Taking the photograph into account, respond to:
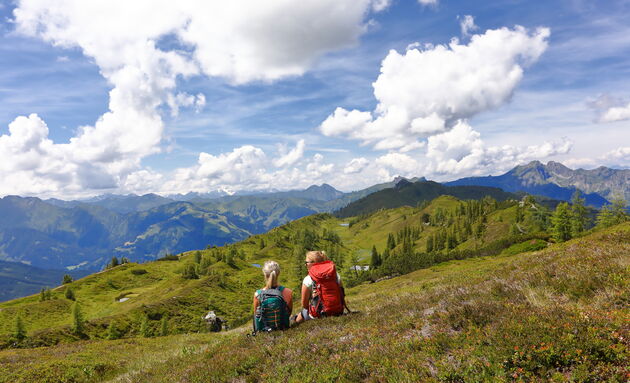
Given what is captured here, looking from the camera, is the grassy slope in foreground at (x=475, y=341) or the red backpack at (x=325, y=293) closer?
the grassy slope in foreground at (x=475, y=341)

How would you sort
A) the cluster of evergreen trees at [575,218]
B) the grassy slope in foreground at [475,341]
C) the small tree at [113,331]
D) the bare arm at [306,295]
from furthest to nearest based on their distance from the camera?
the cluster of evergreen trees at [575,218] < the small tree at [113,331] < the bare arm at [306,295] < the grassy slope in foreground at [475,341]

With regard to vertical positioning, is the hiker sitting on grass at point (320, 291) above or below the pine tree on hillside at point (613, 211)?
above

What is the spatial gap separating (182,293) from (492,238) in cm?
14755

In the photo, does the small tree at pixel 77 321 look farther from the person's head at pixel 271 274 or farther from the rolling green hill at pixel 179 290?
the person's head at pixel 271 274

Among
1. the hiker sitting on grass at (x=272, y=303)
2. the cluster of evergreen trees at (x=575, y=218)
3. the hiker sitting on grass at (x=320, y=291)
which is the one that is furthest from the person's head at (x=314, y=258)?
the cluster of evergreen trees at (x=575, y=218)

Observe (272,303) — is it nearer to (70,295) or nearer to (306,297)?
(306,297)

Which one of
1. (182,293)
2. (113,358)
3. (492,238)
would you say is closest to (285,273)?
(182,293)

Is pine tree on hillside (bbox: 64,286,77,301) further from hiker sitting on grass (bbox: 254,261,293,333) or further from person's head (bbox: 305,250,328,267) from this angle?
person's head (bbox: 305,250,328,267)

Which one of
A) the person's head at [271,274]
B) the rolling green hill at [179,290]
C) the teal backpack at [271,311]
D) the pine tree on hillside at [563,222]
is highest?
the person's head at [271,274]

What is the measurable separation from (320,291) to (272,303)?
196cm

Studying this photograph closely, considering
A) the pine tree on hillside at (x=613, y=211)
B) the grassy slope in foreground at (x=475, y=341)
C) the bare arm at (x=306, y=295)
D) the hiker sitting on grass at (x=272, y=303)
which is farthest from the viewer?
the pine tree on hillside at (x=613, y=211)

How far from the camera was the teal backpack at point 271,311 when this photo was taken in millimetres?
10648

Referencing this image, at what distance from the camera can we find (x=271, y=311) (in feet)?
35.6

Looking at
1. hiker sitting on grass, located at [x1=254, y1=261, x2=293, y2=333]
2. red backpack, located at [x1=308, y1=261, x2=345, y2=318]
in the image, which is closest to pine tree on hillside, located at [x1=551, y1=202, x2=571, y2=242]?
red backpack, located at [x1=308, y1=261, x2=345, y2=318]
